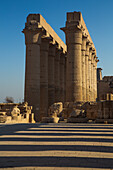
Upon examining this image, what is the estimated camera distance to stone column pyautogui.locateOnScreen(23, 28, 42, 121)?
24.5 metres

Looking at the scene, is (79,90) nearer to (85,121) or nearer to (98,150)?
(85,121)

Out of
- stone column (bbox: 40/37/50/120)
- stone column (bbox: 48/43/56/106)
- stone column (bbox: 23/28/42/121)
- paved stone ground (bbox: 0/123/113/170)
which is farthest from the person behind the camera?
stone column (bbox: 48/43/56/106)

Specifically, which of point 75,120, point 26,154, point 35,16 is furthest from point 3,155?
point 35,16

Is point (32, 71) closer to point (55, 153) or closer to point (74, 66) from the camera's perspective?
point (74, 66)

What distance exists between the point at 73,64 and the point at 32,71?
4.12 meters

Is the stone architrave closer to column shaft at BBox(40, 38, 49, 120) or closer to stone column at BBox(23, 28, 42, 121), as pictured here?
column shaft at BBox(40, 38, 49, 120)

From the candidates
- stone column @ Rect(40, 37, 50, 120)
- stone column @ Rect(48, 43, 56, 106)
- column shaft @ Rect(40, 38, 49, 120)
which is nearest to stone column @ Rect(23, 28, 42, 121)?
stone column @ Rect(40, 37, 50, 120)

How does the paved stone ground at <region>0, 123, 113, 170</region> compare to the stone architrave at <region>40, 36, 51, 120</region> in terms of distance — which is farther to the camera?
the stone architrave at <region>40, 36, 51, 120</region>

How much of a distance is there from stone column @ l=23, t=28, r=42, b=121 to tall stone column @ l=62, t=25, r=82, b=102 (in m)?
3.12

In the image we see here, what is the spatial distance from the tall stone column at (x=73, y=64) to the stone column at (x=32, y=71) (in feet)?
10.2

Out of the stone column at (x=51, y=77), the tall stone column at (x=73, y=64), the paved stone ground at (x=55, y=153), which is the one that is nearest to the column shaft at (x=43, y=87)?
the stone column at (x=51, y=77)

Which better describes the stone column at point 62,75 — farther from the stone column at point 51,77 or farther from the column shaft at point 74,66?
the column shaft at point 74,66

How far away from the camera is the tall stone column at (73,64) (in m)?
24.6

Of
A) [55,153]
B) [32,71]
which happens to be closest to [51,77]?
[32,71]
